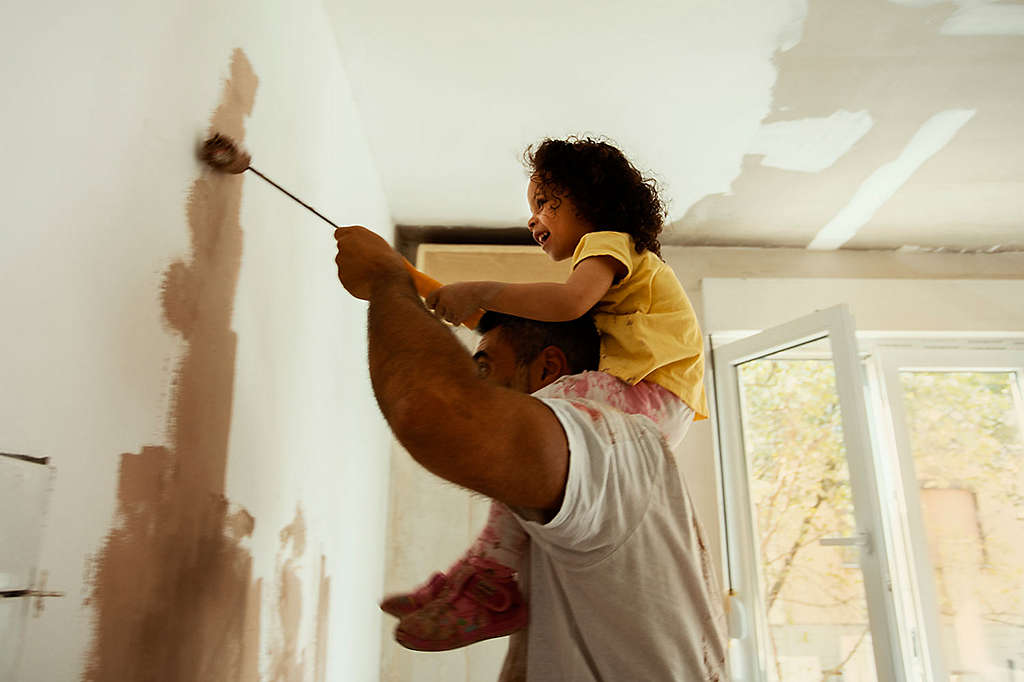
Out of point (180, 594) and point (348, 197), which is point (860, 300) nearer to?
point (348, 197)

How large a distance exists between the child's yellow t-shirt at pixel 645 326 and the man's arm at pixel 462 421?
457 millimetres

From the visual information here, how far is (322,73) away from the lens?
1552mm

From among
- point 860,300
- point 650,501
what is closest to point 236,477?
point 650,501

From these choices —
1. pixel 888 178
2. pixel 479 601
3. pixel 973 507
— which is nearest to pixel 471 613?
pixel 479 601

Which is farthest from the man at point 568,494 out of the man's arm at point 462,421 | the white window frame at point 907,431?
the white window frame at point 907,431

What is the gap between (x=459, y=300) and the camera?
41.8 inches

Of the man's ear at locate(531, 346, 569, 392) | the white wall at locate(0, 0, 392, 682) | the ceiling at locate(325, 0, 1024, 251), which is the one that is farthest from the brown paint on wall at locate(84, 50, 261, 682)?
the ceiling at locate(325, 0, 1024, 251)

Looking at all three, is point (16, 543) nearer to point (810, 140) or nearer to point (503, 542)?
point (503, 542)

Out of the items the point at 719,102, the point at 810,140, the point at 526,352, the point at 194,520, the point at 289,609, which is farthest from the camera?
the point at 810,140

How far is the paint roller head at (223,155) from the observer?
0.89m

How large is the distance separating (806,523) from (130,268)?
2422 mm

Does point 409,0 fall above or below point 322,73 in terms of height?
above

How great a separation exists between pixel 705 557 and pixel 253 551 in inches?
26.9

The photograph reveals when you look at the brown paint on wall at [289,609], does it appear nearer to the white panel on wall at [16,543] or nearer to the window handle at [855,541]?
the white panel on wall at [16,543]
